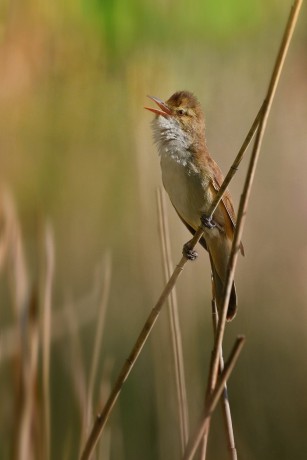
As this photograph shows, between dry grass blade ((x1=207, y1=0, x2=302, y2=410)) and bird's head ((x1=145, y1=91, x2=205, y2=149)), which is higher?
bird's head ((x1=145, y1=91, x2=205, y2=149))

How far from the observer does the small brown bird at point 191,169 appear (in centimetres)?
182

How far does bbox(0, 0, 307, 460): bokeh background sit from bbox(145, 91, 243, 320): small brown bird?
257 millimetres

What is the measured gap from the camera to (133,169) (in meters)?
2.21

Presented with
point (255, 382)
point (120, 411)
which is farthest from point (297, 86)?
point (120, 411)

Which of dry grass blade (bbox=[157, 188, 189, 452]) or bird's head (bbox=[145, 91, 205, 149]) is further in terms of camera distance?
bird's head (bbox=[145, 91, 205, 149])

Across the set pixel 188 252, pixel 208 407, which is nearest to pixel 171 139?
pixel 188 252

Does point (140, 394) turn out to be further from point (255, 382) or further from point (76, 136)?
point (76, 136)

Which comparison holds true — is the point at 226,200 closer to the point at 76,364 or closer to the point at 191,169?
the point at 191,169

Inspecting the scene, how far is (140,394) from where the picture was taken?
2182 mm

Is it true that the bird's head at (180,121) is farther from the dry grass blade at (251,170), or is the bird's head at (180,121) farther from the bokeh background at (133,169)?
the dry grass blade at (251,170)

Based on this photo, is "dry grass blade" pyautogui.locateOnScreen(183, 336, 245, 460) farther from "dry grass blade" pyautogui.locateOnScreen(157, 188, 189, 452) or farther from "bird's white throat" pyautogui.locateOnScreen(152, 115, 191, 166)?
"bird's white throat" pyautogui.locateOnScreen(152, 115, 191, 166)

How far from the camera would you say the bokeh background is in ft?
7.20

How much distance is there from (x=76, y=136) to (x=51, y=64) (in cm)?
24

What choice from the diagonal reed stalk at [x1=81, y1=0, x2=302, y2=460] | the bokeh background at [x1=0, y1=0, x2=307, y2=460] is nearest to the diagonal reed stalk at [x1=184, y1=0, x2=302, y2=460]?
the diagonal reed stalk at [x1=81, y1=0, x2=302, y2=460]
